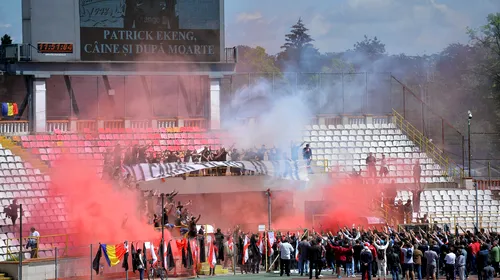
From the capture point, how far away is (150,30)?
54.8 metres

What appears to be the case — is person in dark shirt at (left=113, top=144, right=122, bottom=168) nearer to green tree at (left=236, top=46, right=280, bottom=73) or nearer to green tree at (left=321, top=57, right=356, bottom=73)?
green tree at (left=236, top=46, right=280, bottom=73)

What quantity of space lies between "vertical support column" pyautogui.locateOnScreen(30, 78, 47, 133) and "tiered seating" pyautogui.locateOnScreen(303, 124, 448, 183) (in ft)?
48.3

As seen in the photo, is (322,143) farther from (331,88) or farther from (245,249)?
(331,88)

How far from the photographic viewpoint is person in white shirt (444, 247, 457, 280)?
34.6 metres

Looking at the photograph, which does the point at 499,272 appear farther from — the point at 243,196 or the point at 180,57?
the point at 180,57

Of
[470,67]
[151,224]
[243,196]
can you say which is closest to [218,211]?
[243,196]

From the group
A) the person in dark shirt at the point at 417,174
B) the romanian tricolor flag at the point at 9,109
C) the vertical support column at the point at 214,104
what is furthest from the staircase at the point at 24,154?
the person in dark shirt at the point at 417,174

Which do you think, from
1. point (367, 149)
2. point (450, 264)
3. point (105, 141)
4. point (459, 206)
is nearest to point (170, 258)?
point (450, 264)

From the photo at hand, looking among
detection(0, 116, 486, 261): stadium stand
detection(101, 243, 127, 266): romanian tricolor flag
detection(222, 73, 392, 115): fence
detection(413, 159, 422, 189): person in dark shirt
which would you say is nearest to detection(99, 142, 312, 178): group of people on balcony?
detection(0, 116, 486, 261): stadium stand

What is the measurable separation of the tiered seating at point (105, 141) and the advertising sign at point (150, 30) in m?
4.37

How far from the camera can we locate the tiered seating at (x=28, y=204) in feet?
130

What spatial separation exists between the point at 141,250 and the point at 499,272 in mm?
13370

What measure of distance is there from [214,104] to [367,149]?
9051 millimetres

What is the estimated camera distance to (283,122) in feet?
188
